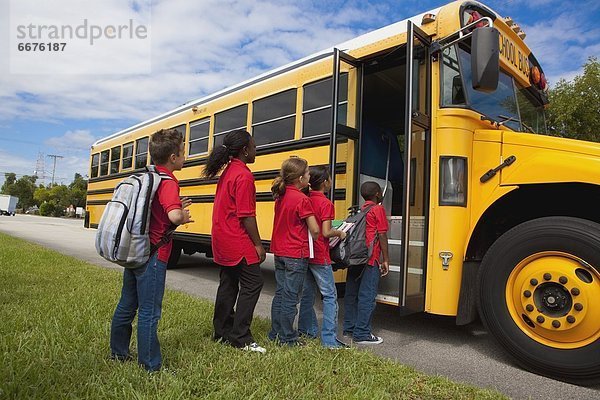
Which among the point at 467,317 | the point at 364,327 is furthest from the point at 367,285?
the point at 467,317

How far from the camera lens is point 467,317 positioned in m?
3.37

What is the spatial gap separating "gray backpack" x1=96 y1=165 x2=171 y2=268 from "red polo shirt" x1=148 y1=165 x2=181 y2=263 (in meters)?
0.05

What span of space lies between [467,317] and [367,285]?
0.74 metres

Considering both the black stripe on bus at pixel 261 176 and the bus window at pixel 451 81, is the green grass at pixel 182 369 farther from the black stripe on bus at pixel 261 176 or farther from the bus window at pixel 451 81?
the bus window at pixel 451 81

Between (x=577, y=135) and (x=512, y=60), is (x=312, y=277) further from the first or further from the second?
(x=577, y=135)

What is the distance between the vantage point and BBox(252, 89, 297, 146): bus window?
4867 millimetres

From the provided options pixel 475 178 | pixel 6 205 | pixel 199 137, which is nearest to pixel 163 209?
pixel 475 178

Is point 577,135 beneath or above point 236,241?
above

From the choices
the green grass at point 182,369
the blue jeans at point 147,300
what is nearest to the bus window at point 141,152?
the green grass at point 182,369

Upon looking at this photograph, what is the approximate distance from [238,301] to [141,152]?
5295 millimetres

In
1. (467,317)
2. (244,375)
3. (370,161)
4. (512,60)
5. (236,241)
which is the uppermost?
(512,60)

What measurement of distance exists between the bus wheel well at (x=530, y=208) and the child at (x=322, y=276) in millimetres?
1018

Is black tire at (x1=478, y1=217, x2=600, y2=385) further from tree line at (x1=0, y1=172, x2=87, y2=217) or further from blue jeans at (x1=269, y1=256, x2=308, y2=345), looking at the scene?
tree line at (x1=0, y1=172, x2=87, y2=217)

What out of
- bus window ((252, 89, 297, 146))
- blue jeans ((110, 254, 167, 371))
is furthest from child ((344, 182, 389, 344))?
blue jeans ((110, 254, 167, 371))
